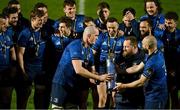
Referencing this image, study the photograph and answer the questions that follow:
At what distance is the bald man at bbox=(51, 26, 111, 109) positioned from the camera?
9.76m

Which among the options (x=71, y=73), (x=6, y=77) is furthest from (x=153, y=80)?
(x=6, y=77)

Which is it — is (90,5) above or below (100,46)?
above

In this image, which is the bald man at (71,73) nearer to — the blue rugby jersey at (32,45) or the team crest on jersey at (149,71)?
the team crest on jersey at (149,71)

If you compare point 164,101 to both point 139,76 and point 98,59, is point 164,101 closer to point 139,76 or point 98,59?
point 139,76

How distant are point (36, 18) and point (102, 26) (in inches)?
89.5

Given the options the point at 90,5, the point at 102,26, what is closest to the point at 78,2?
the point at 90,5

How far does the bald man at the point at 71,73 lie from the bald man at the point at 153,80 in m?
0.64

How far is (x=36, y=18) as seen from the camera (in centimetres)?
1103

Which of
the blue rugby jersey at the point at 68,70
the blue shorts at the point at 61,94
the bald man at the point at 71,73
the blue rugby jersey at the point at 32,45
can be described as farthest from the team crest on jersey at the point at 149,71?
the blue rugby jersey at the point at 32,45

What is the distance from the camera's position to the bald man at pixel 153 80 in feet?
32.0

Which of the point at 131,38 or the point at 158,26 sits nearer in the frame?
the point at 131,38

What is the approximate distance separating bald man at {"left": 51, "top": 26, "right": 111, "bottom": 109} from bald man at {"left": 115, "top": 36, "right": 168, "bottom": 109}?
0.64 meters

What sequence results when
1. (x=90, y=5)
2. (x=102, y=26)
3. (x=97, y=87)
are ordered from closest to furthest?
(x=97, y=87)
(x=102, y=26)
(x=90, y=5)

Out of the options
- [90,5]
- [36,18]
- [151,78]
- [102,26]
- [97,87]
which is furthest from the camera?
[90,5]
